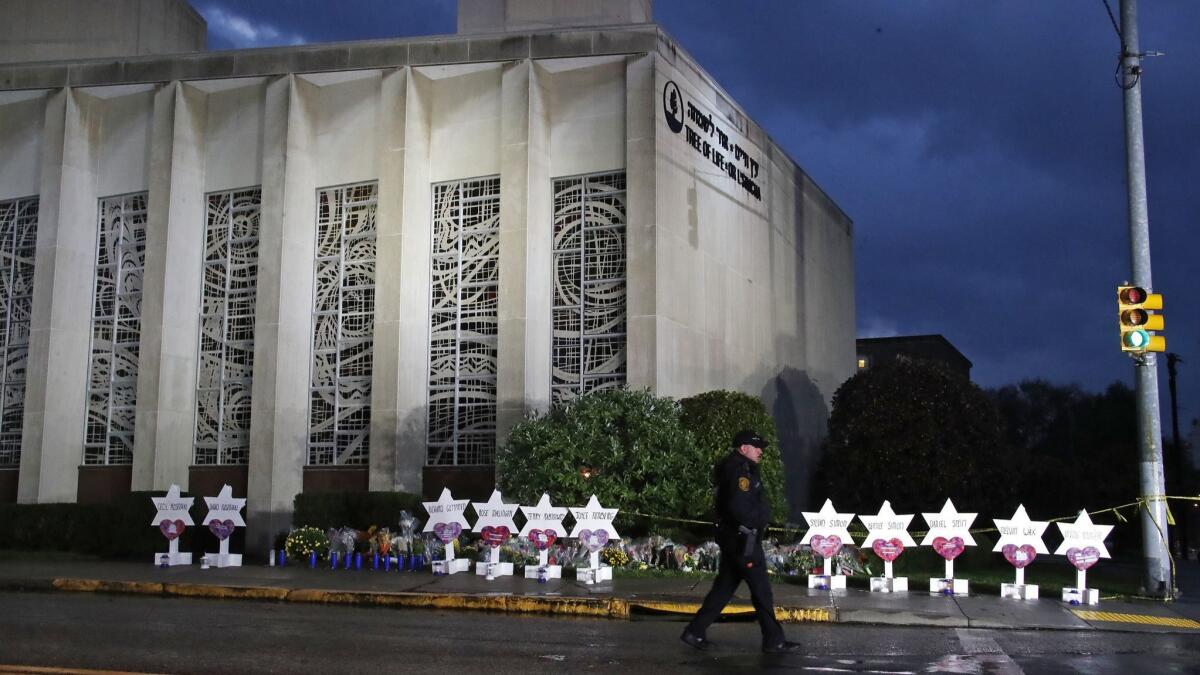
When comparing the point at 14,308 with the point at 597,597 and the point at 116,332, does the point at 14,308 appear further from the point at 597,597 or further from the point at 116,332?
the point at 597,597

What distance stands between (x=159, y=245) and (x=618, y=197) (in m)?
11.1

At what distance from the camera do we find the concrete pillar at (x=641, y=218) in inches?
889

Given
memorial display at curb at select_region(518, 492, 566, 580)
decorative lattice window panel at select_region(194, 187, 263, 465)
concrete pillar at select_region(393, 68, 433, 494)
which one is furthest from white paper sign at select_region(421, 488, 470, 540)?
decorative lattice window panel at select_region(194, 187, 263, 465)

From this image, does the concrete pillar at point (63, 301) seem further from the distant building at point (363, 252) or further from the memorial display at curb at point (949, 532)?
the memorial display at curb at point (949, 532)

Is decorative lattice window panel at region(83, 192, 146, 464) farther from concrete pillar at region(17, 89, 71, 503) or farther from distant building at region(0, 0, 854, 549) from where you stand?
concrete pillar at region(17, 89, 71, 503)

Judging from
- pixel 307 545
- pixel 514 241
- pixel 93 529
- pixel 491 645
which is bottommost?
pixel 491 645

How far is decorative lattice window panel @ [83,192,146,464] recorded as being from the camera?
27.3 metres

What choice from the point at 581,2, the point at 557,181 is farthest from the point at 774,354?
the point at 581,2

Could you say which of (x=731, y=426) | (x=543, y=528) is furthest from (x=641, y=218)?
(x=543, y=528)

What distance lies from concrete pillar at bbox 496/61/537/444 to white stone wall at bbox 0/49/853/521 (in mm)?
42

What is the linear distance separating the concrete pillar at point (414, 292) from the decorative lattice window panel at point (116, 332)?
716 centimetres

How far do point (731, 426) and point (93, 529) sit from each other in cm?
1301

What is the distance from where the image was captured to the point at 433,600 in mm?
13859

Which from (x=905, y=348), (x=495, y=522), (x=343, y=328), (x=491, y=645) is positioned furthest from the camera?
(x=905, y=348)
